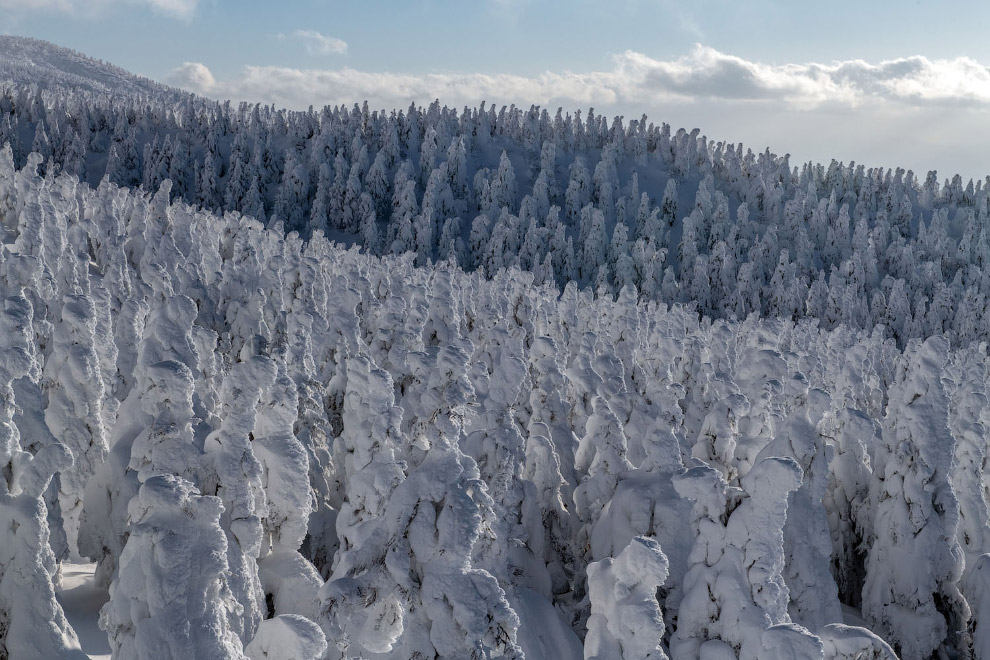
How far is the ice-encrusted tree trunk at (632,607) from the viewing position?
6.52 m

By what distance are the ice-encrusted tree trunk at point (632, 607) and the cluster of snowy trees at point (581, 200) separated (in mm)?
58486

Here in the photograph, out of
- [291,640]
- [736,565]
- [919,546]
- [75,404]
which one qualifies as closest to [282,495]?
[291,640]

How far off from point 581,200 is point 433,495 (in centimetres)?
7887

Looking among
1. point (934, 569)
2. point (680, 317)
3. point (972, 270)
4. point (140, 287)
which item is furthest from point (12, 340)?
point (972, 270)

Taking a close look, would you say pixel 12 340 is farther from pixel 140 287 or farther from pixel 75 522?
pixel 140 287

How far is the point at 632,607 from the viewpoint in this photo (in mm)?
6617

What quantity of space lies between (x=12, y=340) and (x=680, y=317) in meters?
36.4

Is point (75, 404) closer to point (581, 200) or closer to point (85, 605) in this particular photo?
point (85, 605)

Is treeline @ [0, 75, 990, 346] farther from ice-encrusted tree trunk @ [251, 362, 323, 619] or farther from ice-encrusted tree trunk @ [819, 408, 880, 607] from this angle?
ice-encrusted tree trunk @ [251, 362, 323, 619]

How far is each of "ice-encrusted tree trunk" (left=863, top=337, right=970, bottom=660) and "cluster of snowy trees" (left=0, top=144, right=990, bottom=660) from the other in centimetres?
5

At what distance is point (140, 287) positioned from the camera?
20406 millimetres

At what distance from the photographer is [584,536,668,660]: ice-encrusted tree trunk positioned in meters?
6.52

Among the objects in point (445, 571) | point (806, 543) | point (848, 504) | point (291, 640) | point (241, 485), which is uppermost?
point (445, 571)

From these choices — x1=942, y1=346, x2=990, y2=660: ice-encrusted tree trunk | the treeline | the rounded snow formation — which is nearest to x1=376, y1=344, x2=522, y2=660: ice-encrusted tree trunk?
the rounded snow formation
